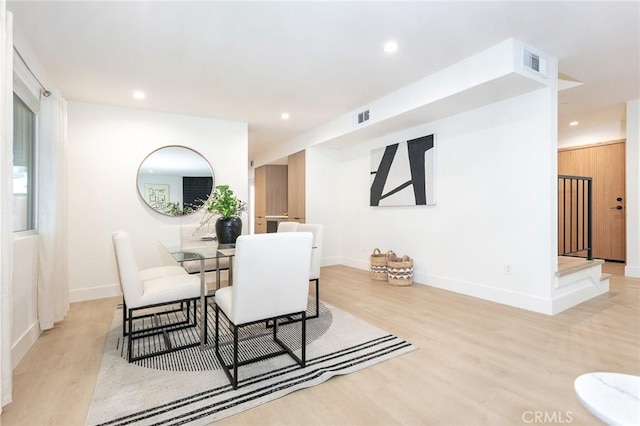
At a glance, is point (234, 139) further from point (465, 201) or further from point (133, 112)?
point (465, 201)

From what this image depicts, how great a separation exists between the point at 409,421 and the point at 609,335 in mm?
2077

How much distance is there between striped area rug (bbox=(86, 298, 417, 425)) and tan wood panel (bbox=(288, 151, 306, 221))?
3491 mm

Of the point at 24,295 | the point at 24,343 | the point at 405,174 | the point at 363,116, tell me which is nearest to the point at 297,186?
the point at 363,116

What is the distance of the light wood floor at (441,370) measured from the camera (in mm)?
1562

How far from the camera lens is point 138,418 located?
1.55m

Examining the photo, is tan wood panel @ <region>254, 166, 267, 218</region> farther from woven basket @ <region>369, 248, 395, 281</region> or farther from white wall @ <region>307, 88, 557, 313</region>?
woven basket @ <region>369, 248, 395, 281</region>

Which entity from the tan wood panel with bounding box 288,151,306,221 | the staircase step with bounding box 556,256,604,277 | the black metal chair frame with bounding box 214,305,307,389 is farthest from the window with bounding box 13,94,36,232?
the staircase step with bounding box 556,256,604,277

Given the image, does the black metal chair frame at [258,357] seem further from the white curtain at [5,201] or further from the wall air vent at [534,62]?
the wall air vent at [534,62]

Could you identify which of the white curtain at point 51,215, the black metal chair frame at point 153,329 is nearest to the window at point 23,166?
the white curtain at point 51,215

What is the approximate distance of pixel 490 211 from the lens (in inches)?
136

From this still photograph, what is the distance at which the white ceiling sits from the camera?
2170 millimetres

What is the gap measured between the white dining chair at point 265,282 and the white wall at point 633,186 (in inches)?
195

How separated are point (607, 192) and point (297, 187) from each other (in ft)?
18.4

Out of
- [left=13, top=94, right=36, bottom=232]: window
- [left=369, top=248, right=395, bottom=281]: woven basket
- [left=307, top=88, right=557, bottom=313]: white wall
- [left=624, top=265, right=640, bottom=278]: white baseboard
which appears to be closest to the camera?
[left=13, top=94, right=36, bottom=232]: window
